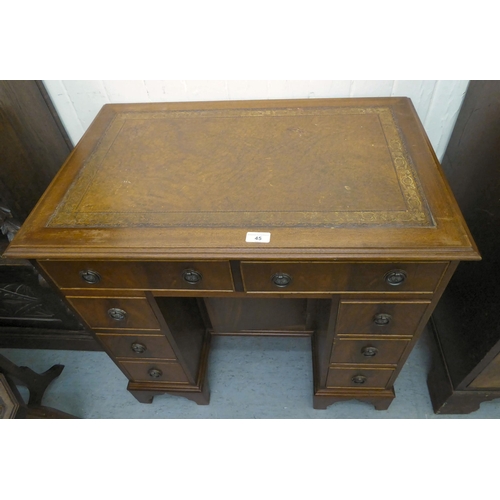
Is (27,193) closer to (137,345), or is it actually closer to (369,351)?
(137,345)

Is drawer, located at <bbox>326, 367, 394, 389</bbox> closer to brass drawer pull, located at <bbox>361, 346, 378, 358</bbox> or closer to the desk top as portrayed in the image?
brass drawer pull, located at <bbox>361, 346, 378, 358</bbox>

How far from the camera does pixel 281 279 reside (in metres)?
1.01

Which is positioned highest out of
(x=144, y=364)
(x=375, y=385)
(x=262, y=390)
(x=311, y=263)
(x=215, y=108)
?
(x=215, y=108)

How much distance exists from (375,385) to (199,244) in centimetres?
93

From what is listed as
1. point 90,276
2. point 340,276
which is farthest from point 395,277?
point 90,276

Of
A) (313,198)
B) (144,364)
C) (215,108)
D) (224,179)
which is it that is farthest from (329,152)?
(144,364)

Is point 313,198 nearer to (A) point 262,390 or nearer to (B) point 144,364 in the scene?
(B) point 144,364

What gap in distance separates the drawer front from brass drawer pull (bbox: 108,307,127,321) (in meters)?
0.42

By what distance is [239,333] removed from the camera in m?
1.80

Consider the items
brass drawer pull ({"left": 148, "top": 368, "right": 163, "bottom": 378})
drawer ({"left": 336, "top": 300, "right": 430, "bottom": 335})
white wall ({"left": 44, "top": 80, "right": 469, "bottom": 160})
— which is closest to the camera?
drawer ({"left": 336, "top": 300, "right": 430, "bottom": 335})

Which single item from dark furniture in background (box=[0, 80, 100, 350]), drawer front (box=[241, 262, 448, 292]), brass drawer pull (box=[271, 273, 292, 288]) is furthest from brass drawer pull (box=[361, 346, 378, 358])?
dark furniture in background (box=[0, 80, 100, 350])

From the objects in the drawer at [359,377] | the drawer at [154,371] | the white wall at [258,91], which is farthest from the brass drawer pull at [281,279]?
the white wall at [258,91]

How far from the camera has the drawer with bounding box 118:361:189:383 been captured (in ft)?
4.66

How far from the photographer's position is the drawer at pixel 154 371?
1422mm
